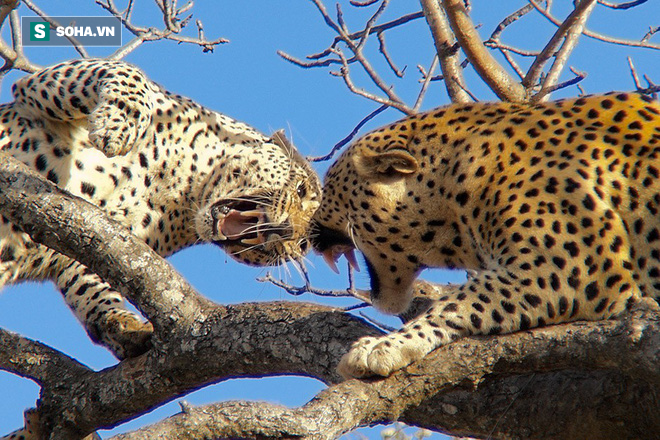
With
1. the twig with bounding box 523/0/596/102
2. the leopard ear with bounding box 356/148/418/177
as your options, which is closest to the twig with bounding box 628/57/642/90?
the twig with bounding box 523/0/596/102

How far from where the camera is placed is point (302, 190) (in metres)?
8.91

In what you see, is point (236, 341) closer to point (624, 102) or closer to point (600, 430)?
point (600, 430)

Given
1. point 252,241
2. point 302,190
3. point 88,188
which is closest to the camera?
point 88,188

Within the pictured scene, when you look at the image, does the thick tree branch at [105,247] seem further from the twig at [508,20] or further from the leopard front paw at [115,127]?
the twig at [508,20]

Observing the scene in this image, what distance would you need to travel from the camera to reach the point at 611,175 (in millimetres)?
5352

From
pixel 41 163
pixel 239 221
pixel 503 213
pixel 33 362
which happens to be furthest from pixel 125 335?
pixel 503 213

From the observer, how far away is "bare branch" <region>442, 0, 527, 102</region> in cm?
689

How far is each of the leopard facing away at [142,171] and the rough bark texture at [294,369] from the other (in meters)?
1.30

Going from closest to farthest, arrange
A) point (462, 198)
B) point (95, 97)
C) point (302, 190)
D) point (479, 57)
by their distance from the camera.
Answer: point (462, 198) < point (479, 57) < point (95, 97) < point (302, 190)

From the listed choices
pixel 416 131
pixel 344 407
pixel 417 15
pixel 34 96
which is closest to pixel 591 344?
pixel 344 407

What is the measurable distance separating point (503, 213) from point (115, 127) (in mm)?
3473

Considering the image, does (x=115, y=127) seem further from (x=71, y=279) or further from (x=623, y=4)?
(x=623, y=4)

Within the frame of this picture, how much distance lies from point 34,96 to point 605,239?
5.31 metres

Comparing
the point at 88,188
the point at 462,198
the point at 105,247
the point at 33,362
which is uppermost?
the point at 88,188
